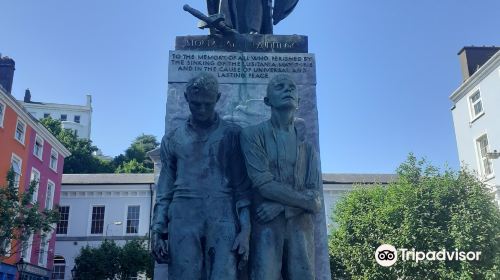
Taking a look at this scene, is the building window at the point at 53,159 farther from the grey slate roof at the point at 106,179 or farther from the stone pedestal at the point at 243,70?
Answer: the stone pedestal at the point at 243,70

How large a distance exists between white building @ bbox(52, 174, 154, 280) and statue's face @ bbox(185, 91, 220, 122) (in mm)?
40917

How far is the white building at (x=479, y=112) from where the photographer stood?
1205 inches

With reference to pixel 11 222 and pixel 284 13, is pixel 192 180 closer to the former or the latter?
pixel 284 13

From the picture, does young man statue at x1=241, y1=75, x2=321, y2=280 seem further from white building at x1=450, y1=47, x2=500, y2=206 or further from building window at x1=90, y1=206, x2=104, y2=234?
building window at x1=90, y1=206, x2=104, y2=234

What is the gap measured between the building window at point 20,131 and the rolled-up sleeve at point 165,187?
3208 centimetres

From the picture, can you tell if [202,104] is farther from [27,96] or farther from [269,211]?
[27,96]

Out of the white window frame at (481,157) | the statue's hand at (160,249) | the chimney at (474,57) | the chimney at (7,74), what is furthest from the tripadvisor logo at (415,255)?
the chimney at (7,74)

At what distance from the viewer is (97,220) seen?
1775 inches

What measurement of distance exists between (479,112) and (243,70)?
30010 mm

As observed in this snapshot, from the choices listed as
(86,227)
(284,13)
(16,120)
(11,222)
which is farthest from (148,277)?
(284,13)

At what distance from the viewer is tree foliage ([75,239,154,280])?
36906 millimetres

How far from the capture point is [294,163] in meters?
4.85

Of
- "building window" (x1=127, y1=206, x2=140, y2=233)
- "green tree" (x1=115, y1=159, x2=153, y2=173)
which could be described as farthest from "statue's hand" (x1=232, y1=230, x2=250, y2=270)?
"green tree" (x1=115, y1=159, x2=153, y2=173)

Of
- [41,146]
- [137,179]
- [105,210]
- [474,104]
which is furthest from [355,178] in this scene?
[41,146]
